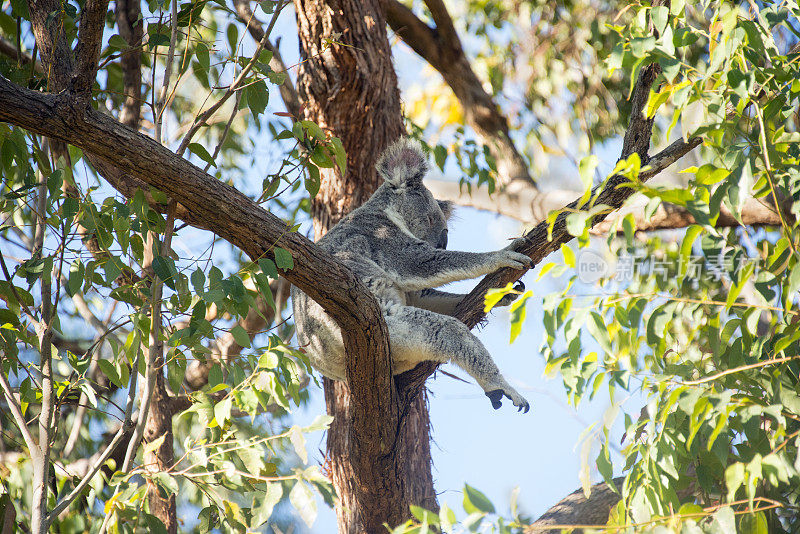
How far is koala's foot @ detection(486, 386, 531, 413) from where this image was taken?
9.11ft

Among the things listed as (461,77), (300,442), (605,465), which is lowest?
(605,465)

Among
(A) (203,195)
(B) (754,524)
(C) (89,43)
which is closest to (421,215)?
(A) (203,195)

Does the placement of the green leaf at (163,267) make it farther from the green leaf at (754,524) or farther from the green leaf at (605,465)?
the green leaf at (754,524)

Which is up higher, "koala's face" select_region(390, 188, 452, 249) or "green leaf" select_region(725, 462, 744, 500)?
"koala's face" select_region(390, 188, 452, 249)

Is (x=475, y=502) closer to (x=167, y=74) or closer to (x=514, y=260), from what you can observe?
(x=514, y=260)

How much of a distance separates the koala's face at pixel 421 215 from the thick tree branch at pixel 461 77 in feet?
6.54

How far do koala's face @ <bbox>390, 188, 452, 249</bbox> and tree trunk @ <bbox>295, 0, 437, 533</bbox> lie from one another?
0.44m

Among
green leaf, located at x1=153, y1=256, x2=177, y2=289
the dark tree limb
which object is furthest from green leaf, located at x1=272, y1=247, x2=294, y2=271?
green leaf, located at x1=153, y1=256, x2=177, y2=289

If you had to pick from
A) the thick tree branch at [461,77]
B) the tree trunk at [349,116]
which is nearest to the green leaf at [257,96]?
the tree trunk at [349,116]

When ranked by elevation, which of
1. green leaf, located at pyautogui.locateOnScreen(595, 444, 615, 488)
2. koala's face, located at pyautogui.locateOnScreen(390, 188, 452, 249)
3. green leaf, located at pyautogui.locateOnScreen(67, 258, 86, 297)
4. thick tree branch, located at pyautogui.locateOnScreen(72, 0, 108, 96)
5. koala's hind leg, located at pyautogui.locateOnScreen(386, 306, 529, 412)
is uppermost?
koala's face, located at pyautogui.locateOnScreen(390, 188, 452, 249)

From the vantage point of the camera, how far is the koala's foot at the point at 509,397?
278 centimetres

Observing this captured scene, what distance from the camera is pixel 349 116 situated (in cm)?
402

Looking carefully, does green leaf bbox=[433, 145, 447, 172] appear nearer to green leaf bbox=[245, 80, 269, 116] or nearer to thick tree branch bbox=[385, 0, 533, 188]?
thick tree branch bbox=[385, 0, 533, 188]

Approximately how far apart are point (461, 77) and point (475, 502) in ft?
17.2
